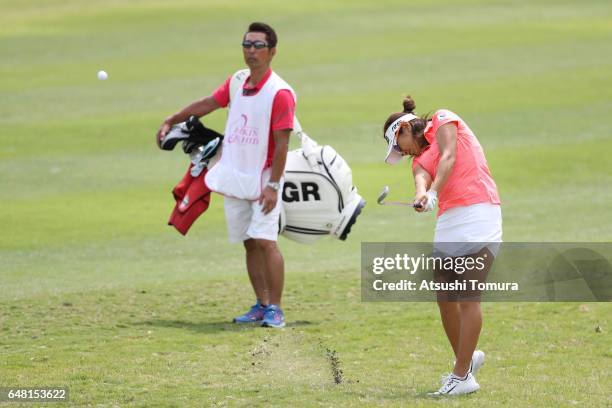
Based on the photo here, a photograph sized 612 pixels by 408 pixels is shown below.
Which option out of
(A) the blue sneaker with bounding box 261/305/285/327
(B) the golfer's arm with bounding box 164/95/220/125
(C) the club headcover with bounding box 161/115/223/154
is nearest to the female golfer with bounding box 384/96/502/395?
(A) the blue sneaker with bounding box 261/305/285/327

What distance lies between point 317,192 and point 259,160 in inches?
33.9

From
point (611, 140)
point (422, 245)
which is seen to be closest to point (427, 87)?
point (611, 140)

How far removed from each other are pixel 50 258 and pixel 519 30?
1745 centimetres

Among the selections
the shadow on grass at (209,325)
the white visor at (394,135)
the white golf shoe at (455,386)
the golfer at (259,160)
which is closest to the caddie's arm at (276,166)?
the golfer at (259,160)

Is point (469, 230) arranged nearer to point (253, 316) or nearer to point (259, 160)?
point (259, 160)

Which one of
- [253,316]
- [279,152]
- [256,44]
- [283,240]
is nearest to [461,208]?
[279,152]

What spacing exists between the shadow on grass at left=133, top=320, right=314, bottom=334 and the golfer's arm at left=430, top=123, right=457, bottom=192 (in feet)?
9.77

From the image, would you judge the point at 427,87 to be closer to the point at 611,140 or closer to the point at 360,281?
the point at 611,140

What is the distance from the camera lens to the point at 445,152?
6.29 metres

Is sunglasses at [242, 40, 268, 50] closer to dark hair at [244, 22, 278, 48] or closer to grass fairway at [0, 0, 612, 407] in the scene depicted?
dark hair at [244, 22, 278, 48]

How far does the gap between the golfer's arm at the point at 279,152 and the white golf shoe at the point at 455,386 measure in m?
2.78

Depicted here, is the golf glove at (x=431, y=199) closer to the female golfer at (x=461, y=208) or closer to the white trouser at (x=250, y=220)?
the female golfer at (x=461, y=208)

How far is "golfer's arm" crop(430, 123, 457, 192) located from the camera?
6.24 m

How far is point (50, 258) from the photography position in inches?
464
